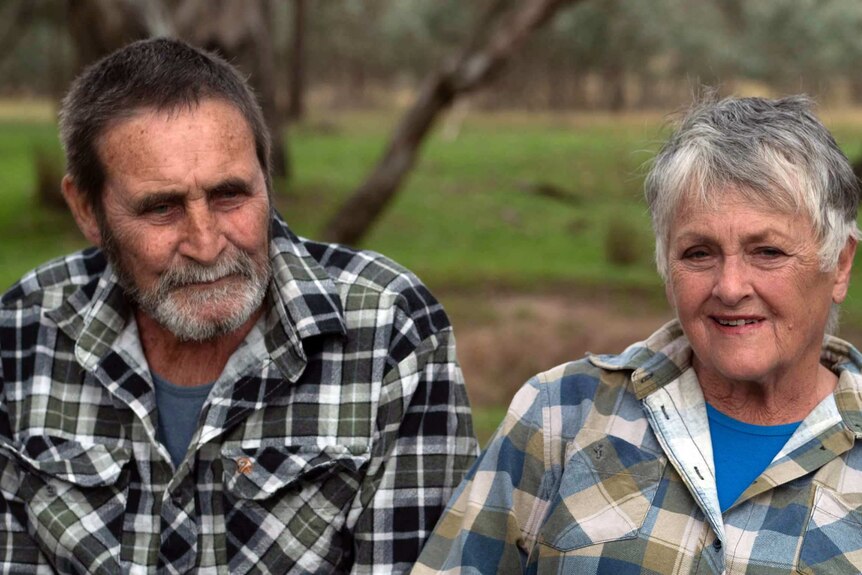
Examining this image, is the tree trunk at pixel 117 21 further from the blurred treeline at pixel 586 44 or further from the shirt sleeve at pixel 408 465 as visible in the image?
the blurred treeline at pixel 586 44

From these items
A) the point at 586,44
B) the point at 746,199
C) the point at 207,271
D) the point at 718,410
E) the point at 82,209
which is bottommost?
the point at 718,410

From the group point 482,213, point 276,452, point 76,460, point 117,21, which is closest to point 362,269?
point 276,452

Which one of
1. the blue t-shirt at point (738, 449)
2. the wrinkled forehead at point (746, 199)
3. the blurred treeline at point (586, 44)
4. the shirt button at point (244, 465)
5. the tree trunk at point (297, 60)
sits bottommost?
the shirt button at point (244, 465)

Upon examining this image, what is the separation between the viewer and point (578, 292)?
9.50 m

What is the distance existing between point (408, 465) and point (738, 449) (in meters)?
0.77

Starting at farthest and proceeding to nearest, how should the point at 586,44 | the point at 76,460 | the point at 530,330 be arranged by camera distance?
the point at 586,44, the point at 530,330, the point at 76,460

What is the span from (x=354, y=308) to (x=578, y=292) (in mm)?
7017

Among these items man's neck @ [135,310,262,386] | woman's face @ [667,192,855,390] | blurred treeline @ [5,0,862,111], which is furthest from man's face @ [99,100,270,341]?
blurred treeline @ [5,0,862,111]

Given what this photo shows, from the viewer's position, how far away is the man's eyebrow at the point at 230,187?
8.24 feet

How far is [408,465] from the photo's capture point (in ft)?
8.48

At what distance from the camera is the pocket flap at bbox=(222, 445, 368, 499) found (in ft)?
8.30

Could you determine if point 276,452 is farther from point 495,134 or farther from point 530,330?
point 495,134

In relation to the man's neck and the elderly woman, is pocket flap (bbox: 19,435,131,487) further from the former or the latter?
the elderly woman

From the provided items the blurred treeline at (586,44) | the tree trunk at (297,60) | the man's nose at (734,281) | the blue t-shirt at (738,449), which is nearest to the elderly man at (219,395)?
the blue t-shirt at (738,449)
